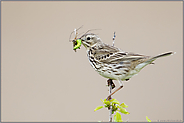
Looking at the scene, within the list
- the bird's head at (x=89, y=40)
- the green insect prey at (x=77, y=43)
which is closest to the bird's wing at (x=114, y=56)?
the bird's head at (x=89, y=40)

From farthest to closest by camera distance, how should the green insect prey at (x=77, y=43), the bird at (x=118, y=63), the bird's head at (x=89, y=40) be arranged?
the bird's head at (x=89, y=40)
the green insect prey at (x=77, y=43)
the bird at (x=118, y=63)

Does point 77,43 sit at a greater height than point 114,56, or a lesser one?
greater

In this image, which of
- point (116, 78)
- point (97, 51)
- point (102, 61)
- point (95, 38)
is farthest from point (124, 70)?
point (95, 38)

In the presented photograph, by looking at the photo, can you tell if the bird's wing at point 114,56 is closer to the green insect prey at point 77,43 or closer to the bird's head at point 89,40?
the bird's head at point 89,40

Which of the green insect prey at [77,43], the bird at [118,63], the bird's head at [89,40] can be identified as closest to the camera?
the bird at [118,63]

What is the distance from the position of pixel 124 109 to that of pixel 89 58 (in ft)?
3.74

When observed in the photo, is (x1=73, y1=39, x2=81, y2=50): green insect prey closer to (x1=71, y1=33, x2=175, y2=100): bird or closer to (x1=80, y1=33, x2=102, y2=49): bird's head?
(x1=80, y1=33, x2=102, y2=49): bird's head

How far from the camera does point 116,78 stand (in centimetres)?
262

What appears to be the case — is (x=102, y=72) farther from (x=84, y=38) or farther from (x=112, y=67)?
(x=84, y=38)

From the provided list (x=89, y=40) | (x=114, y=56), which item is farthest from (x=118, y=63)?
(x=89, y=40)

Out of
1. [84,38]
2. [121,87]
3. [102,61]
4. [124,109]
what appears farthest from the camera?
[84,38]

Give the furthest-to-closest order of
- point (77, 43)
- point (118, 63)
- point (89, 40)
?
point (89, 40)
point (77, 43)
point (118, 63)

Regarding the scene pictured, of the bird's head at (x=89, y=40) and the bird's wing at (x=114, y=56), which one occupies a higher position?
the bird's head at (x=89, y=40)

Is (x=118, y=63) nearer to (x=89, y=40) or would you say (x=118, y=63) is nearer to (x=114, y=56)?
(x=114, y=56)
